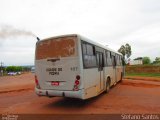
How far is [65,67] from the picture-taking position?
896 cm

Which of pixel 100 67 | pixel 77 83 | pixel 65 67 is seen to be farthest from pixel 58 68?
pixel 100 67

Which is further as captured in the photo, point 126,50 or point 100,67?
point 126,50

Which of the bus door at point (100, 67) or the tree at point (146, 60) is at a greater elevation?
the tree at point (146, 60)

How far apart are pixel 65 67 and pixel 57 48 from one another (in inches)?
36.8

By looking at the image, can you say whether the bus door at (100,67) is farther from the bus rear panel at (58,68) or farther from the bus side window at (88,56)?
the bus rear panel at (58,68)

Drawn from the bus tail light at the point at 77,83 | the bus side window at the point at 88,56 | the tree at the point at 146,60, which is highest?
the tree at the point at 146,60

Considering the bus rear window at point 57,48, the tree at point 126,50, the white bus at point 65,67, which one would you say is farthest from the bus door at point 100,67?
the tree at point 126,50

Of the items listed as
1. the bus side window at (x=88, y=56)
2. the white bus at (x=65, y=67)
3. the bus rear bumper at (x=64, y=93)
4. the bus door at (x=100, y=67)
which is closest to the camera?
the bus rear bumper at (x=64, y=93)

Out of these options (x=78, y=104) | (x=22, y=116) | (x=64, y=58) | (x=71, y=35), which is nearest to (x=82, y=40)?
(x=71, y=35)

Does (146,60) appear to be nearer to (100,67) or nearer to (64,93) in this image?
(100,67)

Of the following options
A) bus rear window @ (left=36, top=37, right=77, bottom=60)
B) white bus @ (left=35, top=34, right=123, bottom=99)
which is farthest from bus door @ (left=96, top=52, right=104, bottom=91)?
bus rear window @ (left=36, top=37, right=77, bottom=60)

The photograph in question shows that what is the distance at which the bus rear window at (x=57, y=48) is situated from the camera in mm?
8883

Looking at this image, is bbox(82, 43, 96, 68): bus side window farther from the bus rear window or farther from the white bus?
the bus rear window

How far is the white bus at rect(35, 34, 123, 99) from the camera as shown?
344 inches
